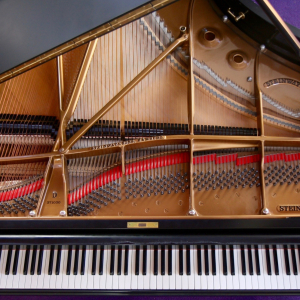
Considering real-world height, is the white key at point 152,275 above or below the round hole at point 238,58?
below

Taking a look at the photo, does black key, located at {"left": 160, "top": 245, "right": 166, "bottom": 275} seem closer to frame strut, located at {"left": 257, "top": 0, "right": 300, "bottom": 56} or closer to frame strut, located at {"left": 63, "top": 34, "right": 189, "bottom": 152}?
frame strut, located at {"left": 63, "top": 34, "right": 189, "bottom": 152}

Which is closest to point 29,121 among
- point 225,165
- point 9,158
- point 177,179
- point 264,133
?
point 9,158

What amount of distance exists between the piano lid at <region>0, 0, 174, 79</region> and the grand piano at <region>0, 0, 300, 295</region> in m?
0.36

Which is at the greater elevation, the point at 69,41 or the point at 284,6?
the point at 284,6

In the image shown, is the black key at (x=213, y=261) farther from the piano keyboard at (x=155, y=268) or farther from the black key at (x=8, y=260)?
the black key at (x=8, y=260)

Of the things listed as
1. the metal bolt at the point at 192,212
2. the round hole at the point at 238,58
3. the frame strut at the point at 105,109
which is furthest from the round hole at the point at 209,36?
the metal bolt at the point at 192,212

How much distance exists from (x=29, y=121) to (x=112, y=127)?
731 millimetres

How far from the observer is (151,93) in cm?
259

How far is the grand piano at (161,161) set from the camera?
2170mm

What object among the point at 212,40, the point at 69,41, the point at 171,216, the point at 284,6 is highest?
the point at 284,6

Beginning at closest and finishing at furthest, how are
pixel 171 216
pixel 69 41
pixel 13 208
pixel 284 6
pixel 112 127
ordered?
pixel 69 41 < pixel 171 216 < pixel 13 208 < pixel 112 127 < pixel 284 6

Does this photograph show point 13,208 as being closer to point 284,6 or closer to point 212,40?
point 212,40

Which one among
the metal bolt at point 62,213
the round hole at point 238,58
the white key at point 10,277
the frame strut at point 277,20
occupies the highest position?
the round hole at point 238,58

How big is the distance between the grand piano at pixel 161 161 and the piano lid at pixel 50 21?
36 centimetres
